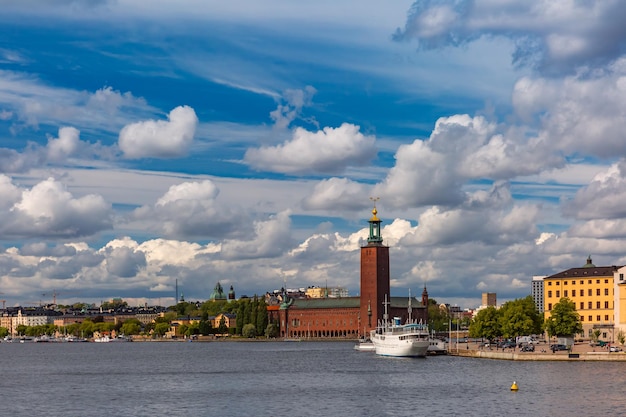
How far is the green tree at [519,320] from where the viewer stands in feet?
370

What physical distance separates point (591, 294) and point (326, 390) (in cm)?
7315

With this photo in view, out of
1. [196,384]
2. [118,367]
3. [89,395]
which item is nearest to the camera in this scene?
[89,395]

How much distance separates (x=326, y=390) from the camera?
228ft

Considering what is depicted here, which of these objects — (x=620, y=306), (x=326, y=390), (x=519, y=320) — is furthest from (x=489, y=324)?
(x=326, y=390)

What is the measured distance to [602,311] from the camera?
13212cm

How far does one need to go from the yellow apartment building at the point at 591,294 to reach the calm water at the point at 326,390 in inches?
1497

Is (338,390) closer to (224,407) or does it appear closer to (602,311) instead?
(224,407)

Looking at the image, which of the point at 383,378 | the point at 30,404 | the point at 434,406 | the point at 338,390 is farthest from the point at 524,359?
the point at 30,404

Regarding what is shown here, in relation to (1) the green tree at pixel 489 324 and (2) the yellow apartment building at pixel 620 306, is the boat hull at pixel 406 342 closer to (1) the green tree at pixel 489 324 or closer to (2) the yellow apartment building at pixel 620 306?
(1) the green tree at pixel 489 324

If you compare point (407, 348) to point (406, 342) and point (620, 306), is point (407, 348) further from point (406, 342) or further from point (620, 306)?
point (620, 306)

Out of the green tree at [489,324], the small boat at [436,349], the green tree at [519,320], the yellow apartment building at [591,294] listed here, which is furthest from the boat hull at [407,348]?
the yellow apartment building at [591,294]

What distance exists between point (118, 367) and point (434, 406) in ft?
182

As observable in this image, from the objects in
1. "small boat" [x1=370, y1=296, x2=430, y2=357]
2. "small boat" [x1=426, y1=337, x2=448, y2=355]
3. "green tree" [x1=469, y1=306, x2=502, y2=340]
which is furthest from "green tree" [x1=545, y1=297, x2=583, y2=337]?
"small boat" [x1=370, y1=296, x2=430, y2=357]

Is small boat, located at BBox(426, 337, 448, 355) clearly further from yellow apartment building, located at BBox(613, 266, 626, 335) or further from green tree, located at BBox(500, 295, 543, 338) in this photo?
yellow apartment building, located at BBox(613, 266, 626, 335)
